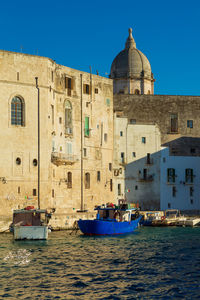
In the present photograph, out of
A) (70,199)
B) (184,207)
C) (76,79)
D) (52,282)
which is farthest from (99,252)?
(184,207)

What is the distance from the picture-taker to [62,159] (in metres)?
53.3

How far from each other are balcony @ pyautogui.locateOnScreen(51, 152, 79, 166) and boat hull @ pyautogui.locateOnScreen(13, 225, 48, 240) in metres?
13.5

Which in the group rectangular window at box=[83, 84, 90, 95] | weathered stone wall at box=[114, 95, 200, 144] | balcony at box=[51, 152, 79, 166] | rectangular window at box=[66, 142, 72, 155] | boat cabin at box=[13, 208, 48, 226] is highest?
rectangular window at box=[83, 84, 90, 95]

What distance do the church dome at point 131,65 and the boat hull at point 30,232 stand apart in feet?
137

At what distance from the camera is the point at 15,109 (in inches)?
1980

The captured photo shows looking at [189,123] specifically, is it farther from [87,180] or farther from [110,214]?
[110,214]

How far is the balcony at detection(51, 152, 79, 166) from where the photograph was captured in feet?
171

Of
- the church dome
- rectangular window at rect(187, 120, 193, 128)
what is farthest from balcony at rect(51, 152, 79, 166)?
the church dome

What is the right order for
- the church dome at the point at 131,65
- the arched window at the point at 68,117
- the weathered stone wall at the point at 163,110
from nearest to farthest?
the arched window at the point at 68,117 < the weathered stone wall at the point at 163,110 < the church dome at the point at 131,65

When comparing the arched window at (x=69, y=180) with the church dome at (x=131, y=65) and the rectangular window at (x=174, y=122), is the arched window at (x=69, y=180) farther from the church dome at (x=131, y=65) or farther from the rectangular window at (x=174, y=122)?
the church dome at (x=131, y=65)

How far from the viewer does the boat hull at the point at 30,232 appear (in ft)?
129

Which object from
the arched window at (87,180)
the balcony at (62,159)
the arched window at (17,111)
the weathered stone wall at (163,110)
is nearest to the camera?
the arched window at (17,111)

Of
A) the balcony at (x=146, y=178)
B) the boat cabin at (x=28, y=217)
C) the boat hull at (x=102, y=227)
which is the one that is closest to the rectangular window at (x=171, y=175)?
the balcony at (x=146, y=178)

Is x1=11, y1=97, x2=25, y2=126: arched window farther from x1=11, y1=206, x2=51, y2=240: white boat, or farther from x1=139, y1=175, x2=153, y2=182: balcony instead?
x1=139, y1=175, x2=153, y2=182: balcony
